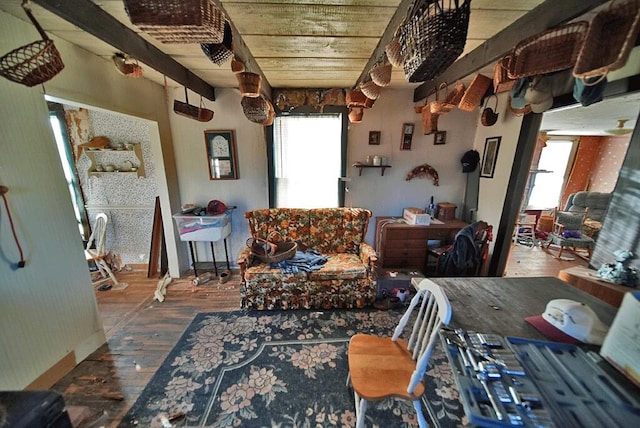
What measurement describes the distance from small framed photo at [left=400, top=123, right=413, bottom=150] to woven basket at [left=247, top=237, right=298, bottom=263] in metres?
2.01

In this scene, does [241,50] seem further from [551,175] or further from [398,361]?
[551,175]

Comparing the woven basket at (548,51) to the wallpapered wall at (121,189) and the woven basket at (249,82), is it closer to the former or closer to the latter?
the woven basket at (249,82)

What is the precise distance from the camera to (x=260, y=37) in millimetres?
1654

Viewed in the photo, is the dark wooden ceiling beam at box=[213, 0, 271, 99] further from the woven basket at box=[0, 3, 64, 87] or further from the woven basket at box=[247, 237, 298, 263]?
the woven basket at box=[247, 237, 298, 263]

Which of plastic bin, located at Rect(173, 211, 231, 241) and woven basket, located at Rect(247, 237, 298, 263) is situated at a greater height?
plastic bin, located at Rect(173, 211, 231, 241)

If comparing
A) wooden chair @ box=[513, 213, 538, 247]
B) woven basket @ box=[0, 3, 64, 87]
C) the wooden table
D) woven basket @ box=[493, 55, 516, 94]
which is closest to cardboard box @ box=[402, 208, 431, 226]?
the wooden table

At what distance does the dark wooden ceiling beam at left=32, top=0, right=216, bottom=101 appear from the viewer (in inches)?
44.1

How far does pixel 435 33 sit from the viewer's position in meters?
0.95

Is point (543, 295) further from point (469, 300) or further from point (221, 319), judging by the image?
point (221, 319)

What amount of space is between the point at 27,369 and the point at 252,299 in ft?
4.98

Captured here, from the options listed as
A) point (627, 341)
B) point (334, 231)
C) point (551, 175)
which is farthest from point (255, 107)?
point (551, 175)

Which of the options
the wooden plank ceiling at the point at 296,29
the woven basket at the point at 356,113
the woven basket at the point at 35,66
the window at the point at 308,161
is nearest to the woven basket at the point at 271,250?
the window at the point at 308,161

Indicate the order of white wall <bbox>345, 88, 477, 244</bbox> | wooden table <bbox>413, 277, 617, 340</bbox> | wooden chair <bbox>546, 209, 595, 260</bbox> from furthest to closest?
wooden chair <bbox>546, 209, 595, 260</bbox> < white wall <bbox>345, 88, 477, 244</bbox> < wooden table <bbox>413, 277, 617, 340</bbox>

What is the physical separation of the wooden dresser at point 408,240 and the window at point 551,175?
3602 millimetres
